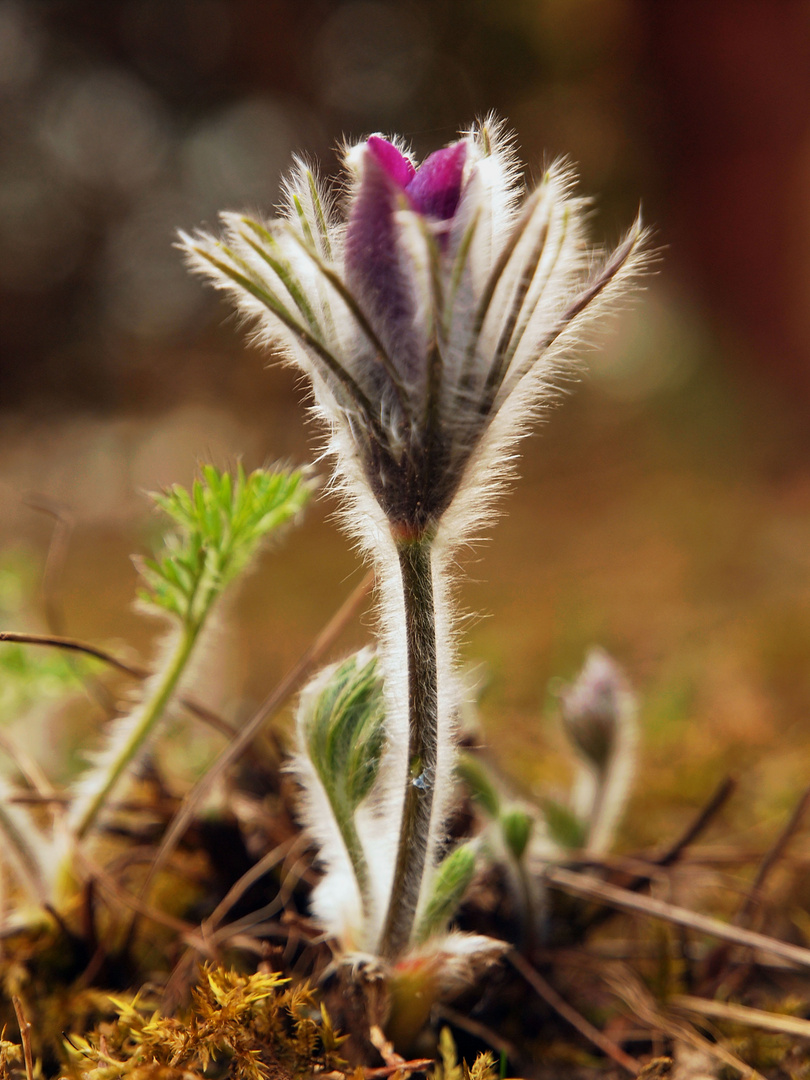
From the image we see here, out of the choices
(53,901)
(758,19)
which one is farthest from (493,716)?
(758,19)

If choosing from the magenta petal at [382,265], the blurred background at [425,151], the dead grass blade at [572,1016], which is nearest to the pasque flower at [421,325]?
the magenta petal at [382,265]

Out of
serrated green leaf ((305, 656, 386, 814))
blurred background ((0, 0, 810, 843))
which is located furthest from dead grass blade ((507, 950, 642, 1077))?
blurred background ((0, 0, 810, 843))

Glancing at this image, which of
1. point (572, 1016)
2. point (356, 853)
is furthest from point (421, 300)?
point (572, 1016)

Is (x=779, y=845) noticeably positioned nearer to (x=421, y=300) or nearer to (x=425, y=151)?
(x=421, y=300)

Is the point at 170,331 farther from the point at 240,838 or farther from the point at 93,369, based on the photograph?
the point at 240,838

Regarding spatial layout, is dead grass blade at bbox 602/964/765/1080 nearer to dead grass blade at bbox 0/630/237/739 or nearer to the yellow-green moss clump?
the yellow-green moss clump
